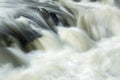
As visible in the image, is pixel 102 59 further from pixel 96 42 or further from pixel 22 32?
pixel 22 32

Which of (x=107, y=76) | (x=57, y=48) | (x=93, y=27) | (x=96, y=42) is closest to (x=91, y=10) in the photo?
(x=93, y=27)

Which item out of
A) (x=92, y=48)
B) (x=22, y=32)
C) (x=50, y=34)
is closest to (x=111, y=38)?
(x=92, y=48)

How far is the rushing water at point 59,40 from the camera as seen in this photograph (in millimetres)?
4328

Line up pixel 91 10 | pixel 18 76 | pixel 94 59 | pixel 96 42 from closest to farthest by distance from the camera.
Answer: pixel 18 76
pixel 94 59
pixel 96 42
pixel 91 10

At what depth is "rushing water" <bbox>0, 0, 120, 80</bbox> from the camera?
433cm

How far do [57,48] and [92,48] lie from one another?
20.8 inches

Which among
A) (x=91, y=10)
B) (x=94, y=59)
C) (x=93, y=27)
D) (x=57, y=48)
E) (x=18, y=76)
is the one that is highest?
(x=91, y=10)

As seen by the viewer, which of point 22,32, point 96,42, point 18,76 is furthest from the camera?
point 96,42

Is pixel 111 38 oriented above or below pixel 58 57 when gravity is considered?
above

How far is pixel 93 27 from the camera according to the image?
591cm

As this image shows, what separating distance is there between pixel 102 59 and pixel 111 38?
3.76ft

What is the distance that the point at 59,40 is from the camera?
17.3 ft

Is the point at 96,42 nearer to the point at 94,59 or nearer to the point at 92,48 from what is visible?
the point at 92,48

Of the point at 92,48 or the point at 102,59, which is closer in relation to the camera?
the point at 102,59
